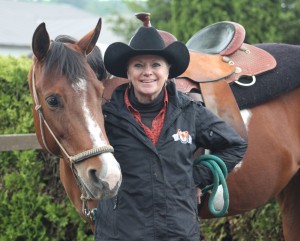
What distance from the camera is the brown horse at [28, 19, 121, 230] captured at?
2461 millimetres

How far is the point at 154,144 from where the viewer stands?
8.66 feet

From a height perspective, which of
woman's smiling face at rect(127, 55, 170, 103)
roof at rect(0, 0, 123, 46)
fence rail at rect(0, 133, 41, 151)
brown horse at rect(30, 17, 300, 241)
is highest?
woman's smiling face at rect(127, 55, 170, 103)

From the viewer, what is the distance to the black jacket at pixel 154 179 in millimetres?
2564

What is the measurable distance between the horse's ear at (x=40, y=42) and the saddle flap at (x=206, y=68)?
1049 mm

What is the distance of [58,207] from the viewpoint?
4.85 metres

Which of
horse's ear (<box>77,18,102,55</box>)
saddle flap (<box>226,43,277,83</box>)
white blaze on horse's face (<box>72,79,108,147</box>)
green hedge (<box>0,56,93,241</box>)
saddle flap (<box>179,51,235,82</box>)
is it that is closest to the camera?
white blaze on horse's face (<box>72,79,108,147</box>)

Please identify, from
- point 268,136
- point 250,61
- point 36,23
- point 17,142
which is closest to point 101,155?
point 268,136

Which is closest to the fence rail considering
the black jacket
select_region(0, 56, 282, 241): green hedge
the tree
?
select_region(0, 56, 282, 241): green hedge

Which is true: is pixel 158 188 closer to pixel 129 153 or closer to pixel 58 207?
pixel 129 153

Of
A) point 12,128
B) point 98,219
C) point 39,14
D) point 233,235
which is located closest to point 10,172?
point 12,128

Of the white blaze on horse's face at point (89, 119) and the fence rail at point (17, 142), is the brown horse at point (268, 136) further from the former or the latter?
the fence rail at point (17, 142)

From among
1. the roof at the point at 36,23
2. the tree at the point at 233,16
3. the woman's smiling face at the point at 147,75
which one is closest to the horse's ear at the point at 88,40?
the woman's smiling face at the point at 147,75

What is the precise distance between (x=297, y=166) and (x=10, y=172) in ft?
7.90

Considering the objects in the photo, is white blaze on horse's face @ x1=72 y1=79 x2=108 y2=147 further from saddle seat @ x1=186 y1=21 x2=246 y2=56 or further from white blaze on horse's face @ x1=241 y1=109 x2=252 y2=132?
saddle seat @ x1=186 y1=21 x2=246 y2=56
